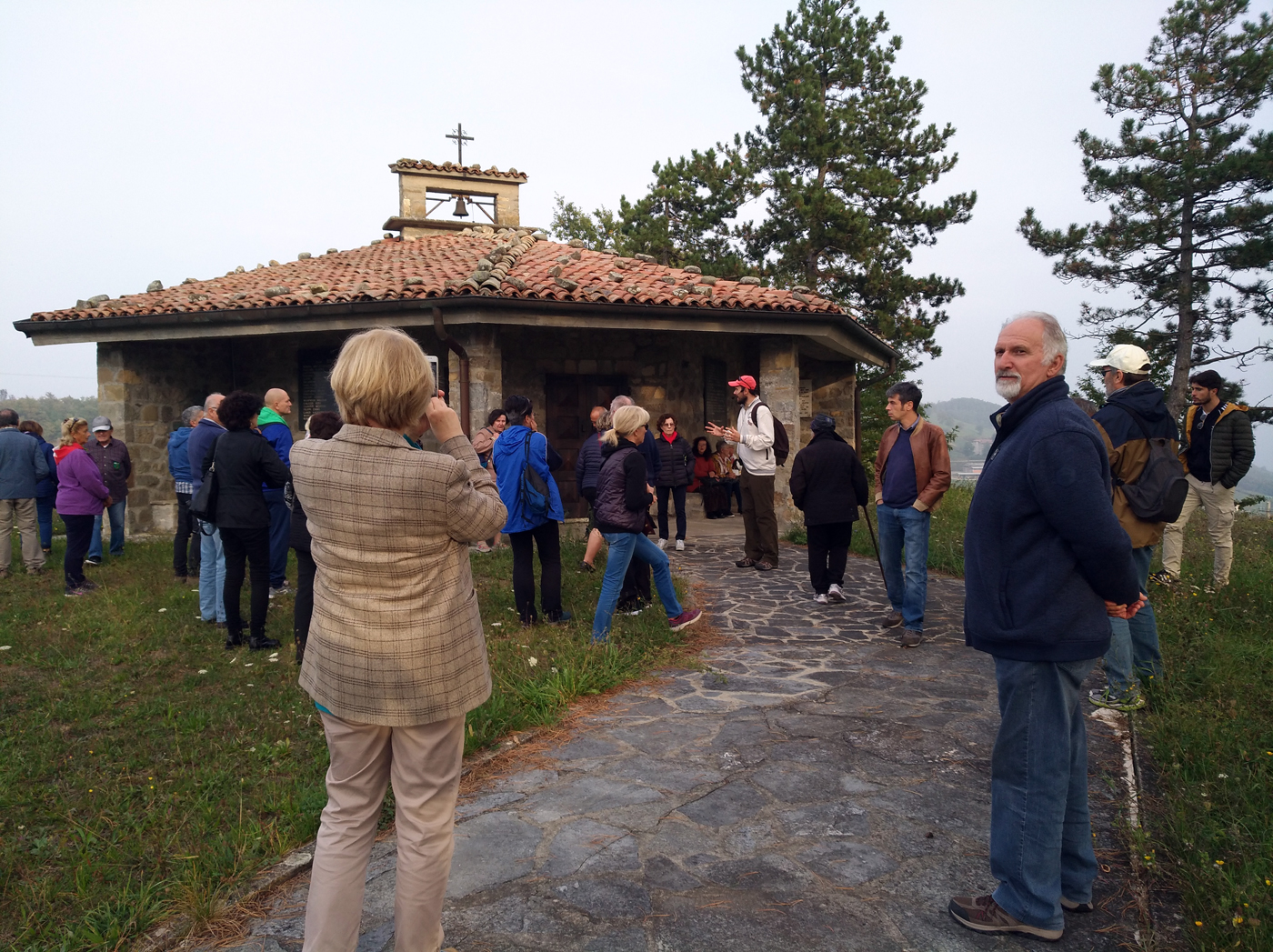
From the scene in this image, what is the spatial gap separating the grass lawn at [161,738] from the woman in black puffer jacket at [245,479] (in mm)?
750

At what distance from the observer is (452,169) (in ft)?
56.9

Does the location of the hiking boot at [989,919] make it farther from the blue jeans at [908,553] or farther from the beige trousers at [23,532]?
the beige trousers at [23,532]

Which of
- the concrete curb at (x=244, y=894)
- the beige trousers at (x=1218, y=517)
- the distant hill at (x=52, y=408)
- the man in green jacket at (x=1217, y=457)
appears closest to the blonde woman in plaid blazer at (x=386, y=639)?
the concrete curb at (x=244, y=894)

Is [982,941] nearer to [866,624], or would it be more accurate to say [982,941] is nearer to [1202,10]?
[866,624]

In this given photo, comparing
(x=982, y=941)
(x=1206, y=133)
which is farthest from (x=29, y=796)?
(x=1206, y=133)

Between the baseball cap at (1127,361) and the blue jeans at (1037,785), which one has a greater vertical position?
the baseball cap at (1127,361)

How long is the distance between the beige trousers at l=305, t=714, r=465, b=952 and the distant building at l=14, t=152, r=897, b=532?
7.83 m

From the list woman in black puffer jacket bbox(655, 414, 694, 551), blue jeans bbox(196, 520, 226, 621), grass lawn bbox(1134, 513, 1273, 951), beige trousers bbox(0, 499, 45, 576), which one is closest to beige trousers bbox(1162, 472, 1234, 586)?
grass lawn bbox(1134, 513, 1273, 951)

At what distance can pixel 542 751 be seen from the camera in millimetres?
3920

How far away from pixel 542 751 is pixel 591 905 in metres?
1.38

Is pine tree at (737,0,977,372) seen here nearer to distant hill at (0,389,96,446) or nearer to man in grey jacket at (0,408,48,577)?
man in grey jacket at (0,408,48,577)

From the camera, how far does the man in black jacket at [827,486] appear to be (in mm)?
6602

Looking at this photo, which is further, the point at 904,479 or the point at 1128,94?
the point at 1128,94

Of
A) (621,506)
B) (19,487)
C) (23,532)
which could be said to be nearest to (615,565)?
(621,506)
